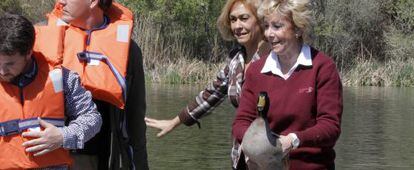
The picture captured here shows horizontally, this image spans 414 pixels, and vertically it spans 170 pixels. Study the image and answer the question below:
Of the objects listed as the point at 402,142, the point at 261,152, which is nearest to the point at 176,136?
the point at 402,142

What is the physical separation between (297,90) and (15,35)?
1.10m

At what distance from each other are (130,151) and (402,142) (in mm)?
11004

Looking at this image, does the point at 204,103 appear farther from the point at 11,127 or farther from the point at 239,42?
the point at 11,127

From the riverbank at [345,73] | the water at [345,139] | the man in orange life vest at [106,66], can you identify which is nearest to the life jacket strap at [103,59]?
the man in orange life vest at [106,66]

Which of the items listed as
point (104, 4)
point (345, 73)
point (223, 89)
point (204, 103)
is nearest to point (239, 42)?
point (223, 89)

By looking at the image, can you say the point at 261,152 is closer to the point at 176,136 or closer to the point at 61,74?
the point at 61,74

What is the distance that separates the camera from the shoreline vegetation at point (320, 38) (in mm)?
29641

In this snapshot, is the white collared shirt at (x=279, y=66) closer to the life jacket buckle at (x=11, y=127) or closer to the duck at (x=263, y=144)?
the duck at (x=263, y=144)

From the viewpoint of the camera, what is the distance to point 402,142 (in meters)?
14.7

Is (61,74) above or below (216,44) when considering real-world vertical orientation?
above

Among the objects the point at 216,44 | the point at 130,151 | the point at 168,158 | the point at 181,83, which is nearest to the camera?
the point at 130,151

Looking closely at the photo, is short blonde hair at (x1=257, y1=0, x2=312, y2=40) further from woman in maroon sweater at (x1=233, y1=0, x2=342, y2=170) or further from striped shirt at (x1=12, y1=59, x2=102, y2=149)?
striped shirt at (x1=12, y1=59, x2=102, y2=149)

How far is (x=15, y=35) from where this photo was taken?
3305 millimetres

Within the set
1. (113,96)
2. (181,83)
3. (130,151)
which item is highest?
(113,96)
